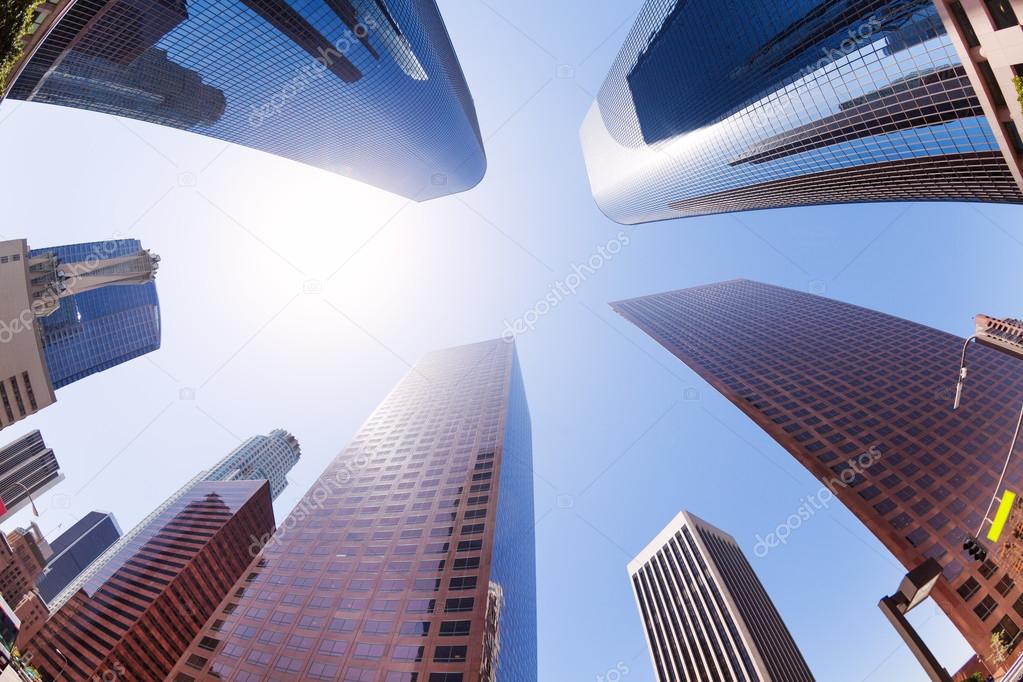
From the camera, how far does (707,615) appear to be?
9762cm

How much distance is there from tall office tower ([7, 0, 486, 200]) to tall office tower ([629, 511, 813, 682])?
12595 centimetres

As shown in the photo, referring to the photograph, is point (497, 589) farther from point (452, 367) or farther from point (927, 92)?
point (452, 367)

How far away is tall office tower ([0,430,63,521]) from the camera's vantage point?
12094 centimetres

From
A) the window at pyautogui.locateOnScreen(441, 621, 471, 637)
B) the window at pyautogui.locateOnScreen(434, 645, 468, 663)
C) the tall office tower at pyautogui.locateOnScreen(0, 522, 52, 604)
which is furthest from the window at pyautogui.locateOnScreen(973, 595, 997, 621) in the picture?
the tall office tower at pyautogui.locateOnScreen(0, 522, 52, 604)

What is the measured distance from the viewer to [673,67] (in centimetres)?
9638

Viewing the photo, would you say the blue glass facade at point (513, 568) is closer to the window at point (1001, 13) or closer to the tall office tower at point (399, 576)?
the tall office tower at point (399, 576)

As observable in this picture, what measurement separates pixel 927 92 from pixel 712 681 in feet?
326

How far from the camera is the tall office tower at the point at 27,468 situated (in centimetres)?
12094

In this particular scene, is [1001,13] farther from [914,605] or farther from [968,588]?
[968,588]

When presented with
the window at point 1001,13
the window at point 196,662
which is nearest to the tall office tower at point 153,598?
the window at point 196,662

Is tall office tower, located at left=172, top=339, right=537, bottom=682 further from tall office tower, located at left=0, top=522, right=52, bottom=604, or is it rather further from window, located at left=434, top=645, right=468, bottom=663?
tall office tower, located at left=0, top=522, right=52, bottom=604

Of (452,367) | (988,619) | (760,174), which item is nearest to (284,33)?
(760,174)

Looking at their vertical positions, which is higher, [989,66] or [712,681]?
[989,66]

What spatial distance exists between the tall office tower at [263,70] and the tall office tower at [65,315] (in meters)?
25.8
